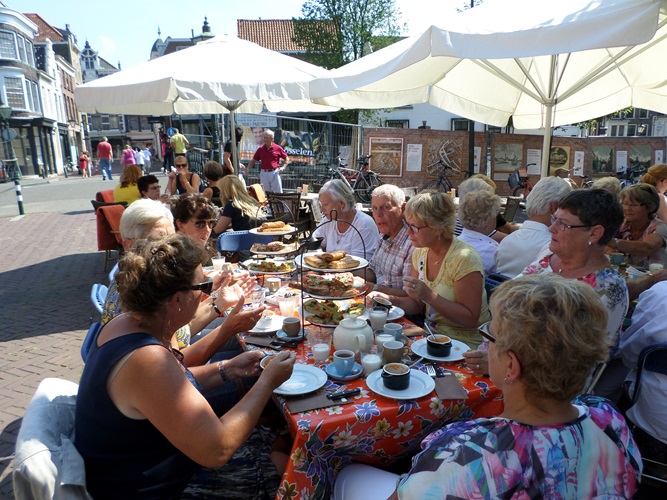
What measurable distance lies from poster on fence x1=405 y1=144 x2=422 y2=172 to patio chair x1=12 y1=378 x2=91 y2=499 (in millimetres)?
12959

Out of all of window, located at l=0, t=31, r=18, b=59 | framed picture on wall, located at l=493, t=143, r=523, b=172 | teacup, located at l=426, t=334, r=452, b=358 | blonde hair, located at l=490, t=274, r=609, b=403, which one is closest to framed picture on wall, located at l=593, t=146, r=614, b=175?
framed picture on wall, located at l=493, t=143, r=523, b=172

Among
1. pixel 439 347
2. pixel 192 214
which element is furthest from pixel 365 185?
pixel 439 347

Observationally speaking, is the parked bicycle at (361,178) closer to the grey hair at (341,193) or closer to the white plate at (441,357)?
the grey hair at (341,193)

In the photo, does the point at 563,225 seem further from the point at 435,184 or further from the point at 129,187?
the point at 435,184

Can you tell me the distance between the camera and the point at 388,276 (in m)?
3.87

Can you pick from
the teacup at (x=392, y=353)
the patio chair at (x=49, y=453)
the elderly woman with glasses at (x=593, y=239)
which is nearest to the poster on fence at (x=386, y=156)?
the elderly woman with glasses at (x=593, y=239)

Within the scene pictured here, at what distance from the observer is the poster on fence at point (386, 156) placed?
13727 mm

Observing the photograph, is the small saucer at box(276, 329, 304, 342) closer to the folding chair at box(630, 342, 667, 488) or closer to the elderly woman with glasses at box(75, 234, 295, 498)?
the elderly woman with glasses at box(75, 234, 295, 498)

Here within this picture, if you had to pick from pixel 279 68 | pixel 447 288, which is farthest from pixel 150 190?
pixel 447 288

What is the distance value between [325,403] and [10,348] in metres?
4.45

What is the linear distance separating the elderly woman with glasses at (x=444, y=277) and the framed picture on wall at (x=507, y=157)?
12392 millimetres

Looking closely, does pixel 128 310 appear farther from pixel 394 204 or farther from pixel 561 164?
pixel 561 164

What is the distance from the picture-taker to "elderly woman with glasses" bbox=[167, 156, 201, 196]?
29.5ft

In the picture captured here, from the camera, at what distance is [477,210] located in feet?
13.3
